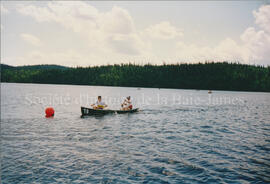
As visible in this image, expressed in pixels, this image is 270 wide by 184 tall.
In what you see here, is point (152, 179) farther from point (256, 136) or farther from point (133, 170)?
point (256, 136)

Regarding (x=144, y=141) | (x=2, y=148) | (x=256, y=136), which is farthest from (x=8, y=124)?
(x=256, y=136)

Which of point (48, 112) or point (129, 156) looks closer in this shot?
point (129, 156)

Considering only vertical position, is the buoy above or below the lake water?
above

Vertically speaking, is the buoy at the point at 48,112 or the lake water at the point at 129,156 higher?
the buoy at the point at 48,112

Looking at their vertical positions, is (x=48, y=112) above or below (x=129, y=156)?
above

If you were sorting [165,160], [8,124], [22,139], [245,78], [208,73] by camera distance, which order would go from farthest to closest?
[208,73]
[245,78]
[8,124]
[22,139]
[165,160]

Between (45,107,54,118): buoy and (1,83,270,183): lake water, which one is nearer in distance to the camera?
(1,83,270,183): lake water

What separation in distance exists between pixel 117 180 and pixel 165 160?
4.00 meters

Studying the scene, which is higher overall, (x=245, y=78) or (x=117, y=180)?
(x=245, y=78)

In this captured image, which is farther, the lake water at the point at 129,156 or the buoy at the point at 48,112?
the buoy at the point at 48,112

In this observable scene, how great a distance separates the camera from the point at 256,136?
21.3 m

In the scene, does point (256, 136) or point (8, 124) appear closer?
point (256, 136)

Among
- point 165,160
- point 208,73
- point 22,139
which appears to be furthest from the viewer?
point 208,73

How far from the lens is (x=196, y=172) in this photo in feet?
38.8
